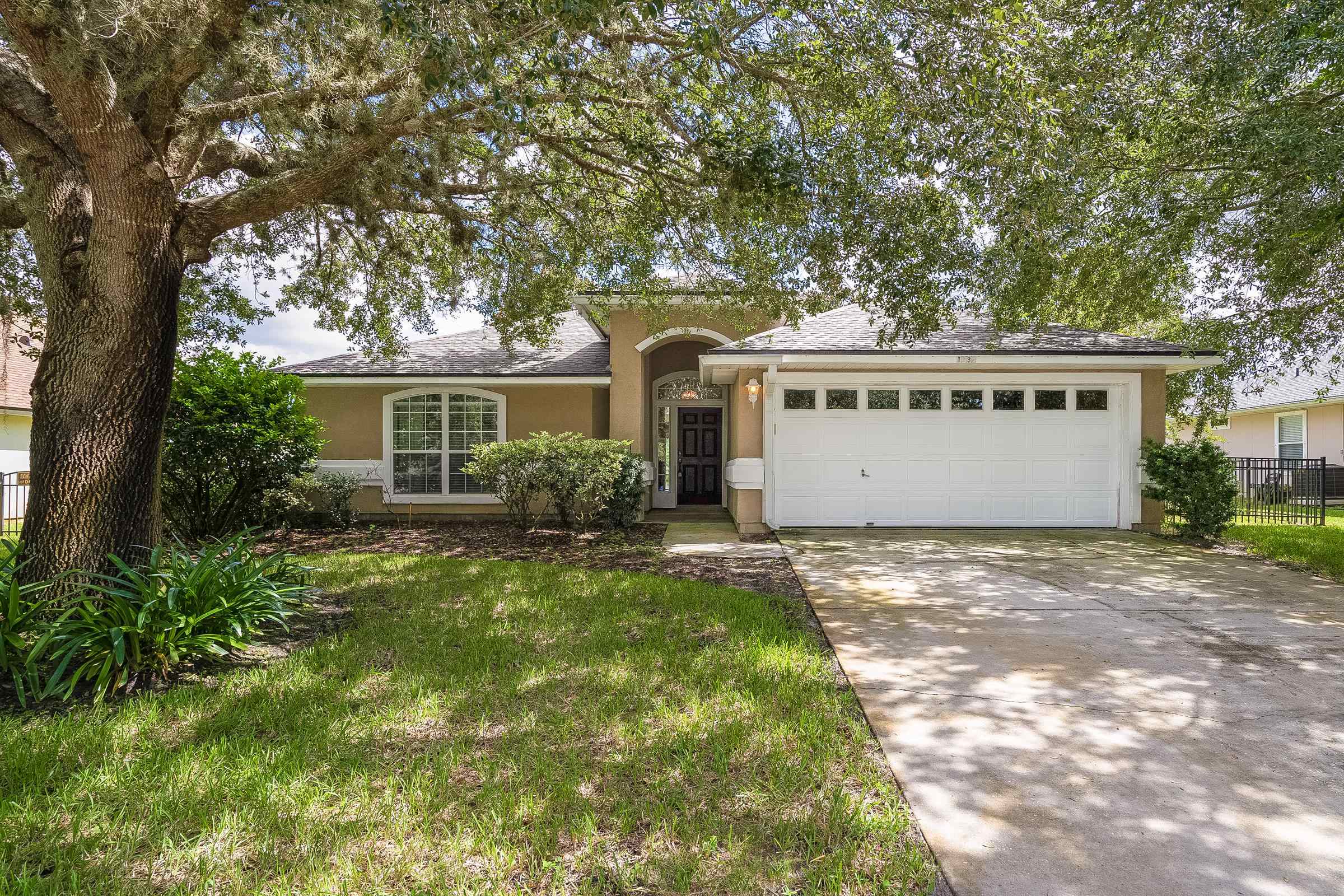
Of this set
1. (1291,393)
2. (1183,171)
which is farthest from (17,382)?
(1291,393)

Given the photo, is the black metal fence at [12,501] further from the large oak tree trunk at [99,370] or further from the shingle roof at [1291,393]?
the shingle roof at [1291,393]

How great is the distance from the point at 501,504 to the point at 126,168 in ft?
27.6

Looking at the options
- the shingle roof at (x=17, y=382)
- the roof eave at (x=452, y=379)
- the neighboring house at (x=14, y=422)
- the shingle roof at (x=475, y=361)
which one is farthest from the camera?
the neighboring house at (x=14, y=422)

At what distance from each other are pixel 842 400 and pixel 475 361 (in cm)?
706

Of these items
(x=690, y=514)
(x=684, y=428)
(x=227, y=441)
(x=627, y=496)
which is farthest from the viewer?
(x=684, y=428)

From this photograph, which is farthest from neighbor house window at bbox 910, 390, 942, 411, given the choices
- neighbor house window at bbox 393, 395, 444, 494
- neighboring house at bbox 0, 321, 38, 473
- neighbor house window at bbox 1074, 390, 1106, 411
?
neighboring house at bbox 0, 321, 38, 473

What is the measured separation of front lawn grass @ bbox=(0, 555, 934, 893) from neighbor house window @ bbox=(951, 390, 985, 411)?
741 centimetres

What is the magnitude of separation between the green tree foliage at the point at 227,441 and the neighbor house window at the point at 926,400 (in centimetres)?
944

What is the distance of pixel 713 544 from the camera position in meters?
9.41

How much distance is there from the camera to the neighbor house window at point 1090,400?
10.5 meters

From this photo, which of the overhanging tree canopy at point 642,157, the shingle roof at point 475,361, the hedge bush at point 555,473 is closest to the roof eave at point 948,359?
the overhanging tree canopy at point 642,157

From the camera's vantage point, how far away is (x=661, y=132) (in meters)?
7.41

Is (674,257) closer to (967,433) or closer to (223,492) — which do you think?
(967,433)

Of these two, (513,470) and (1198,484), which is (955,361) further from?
(513,470)
